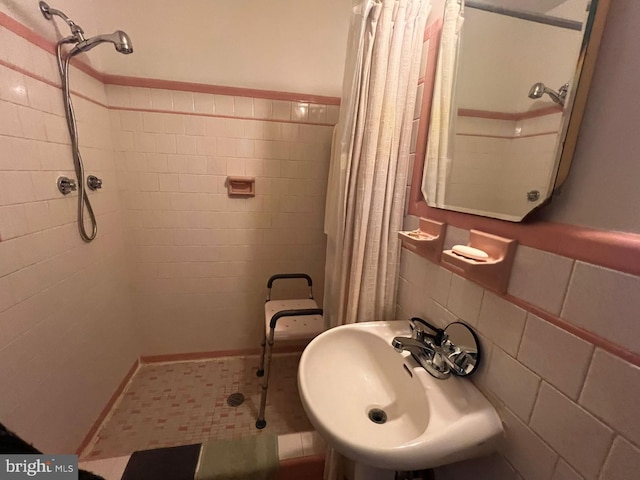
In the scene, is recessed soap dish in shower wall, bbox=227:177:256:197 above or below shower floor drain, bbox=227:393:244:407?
above

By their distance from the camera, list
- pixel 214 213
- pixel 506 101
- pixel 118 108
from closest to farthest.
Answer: pixel 506 101 < pixel 118 108 < pixel 214 213

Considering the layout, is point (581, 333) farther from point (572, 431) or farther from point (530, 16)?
point (530, 16)

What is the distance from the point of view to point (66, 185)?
1.10m

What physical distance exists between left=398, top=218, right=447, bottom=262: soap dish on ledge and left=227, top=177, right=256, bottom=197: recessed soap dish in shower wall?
3.47 feet

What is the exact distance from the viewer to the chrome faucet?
0.71m

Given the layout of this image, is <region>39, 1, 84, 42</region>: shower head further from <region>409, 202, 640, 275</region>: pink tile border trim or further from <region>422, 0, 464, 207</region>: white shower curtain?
<region>409, 202, 640, 275</region>: pink tile border trim

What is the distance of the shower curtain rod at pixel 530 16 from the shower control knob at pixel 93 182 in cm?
165

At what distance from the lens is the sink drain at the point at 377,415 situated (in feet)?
2.48

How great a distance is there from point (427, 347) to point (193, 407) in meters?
1.46

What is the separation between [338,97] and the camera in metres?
1.60

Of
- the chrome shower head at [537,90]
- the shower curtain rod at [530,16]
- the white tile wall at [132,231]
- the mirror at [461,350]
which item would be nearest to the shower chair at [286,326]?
the white tile wall at [132,231]

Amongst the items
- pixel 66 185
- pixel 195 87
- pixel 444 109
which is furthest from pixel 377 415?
pixel 195 87

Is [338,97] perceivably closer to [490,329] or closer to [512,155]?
[512,155]

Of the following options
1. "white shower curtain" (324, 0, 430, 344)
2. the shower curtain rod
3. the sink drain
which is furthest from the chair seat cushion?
the shower curtain rod
